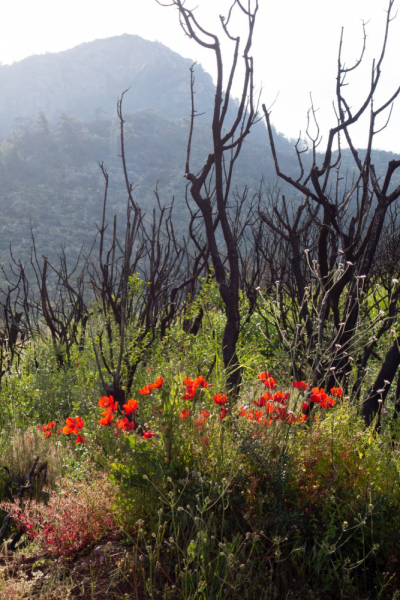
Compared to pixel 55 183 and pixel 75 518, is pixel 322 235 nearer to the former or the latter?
pixel 75 518

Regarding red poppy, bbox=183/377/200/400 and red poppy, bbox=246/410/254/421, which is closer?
red poppy, bbox=183/377/200/400

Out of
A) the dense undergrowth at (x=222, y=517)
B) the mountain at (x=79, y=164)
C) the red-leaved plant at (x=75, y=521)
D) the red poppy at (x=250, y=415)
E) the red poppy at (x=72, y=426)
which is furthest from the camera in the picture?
the mountain at (x=79, y=164)

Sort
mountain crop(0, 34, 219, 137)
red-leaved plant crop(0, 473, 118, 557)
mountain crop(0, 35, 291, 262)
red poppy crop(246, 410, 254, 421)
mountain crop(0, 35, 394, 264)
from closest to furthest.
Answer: red-leaved plant crop(0, 473, 118, 557) → red poppy crop(246, 410, 254, 421) → mountain crop(0, 35, 394, 264) → mountain crop(0, 35, 291, 262) → mountain crop(0, 34, 219, 137)

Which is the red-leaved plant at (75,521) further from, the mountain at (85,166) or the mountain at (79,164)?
the mountain at (79,164)

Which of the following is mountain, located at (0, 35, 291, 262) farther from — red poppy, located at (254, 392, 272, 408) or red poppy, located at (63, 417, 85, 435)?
red poppy, located at (254, 392, 272, 408)

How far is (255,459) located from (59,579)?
34.9 inches

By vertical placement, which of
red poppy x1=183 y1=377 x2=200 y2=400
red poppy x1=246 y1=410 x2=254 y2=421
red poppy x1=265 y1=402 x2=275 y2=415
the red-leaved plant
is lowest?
the red-leaved plant

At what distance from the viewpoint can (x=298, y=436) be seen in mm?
2070

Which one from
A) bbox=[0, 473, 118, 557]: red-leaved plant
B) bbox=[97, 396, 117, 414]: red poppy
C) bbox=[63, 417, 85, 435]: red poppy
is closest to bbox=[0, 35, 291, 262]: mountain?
bbox=[63, 417, 85, 435]: red poppy

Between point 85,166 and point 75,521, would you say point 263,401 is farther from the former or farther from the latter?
point 85,166

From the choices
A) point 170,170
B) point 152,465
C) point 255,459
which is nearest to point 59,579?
point 152,465

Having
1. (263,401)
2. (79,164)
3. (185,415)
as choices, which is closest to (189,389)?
(185,415)

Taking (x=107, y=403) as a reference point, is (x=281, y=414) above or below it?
above

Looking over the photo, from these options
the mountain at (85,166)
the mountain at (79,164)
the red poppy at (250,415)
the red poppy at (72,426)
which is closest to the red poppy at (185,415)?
the red poppy at (250,415)
